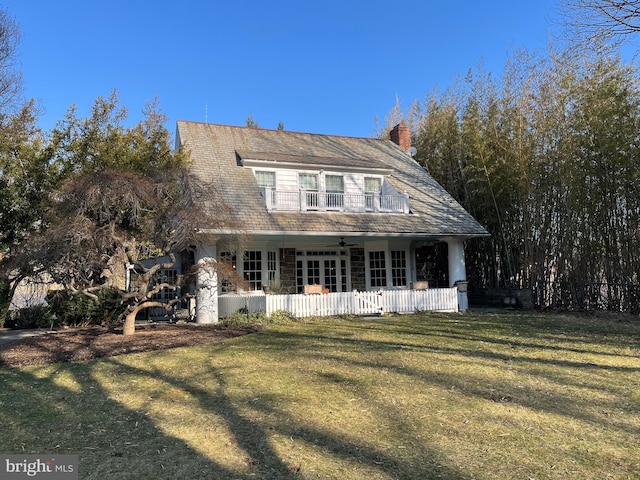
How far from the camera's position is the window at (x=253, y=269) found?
1573 centimetres

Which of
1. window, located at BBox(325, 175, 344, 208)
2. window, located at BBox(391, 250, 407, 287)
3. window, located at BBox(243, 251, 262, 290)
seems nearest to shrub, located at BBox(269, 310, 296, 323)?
window, located at BBox(243, 251, 262, 290)

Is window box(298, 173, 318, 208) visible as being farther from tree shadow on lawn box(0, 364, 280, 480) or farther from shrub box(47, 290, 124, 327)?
tree shadow on lawn box(0, 364, 280, 480)

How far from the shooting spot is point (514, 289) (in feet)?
52.4

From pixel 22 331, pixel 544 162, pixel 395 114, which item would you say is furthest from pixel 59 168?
pixel 395 114

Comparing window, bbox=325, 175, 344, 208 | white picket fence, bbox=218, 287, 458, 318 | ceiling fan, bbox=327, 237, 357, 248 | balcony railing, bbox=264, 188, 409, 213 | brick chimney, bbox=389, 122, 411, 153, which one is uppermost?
brick chimney, bbox=389, 122, 411, 153

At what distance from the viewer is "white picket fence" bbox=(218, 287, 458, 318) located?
43.2ft

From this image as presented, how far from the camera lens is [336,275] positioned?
17516mm

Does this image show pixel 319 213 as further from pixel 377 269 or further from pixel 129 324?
pixel 129 324

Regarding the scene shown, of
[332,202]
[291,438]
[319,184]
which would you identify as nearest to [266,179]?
[319,184]

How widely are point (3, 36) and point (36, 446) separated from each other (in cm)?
1598

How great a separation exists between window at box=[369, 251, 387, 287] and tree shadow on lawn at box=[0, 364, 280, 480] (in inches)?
502

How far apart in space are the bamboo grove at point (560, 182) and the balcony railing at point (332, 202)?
11.3 feet

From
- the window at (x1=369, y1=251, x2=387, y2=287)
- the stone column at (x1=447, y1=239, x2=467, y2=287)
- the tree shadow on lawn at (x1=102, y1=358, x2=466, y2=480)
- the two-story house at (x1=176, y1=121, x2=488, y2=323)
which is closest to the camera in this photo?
the tree shadow on lawn at (x1=102, y1=358, x2=466, y2=480)

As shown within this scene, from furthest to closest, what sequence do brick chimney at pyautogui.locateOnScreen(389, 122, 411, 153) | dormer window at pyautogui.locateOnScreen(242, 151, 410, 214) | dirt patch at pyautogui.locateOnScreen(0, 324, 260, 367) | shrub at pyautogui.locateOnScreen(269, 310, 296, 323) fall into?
brick chimney at pyautogui.locateOnScreen(389, 122, 411, 153) → dormer window at pyautogui.locateOnScreen(242, 151, 410, 214) → shrub at pyautogui.locateOnScreen(269, 310, 296, 323) → dirt patch at pyautogui.locateOnScreen(0, 324, 260, 367)
